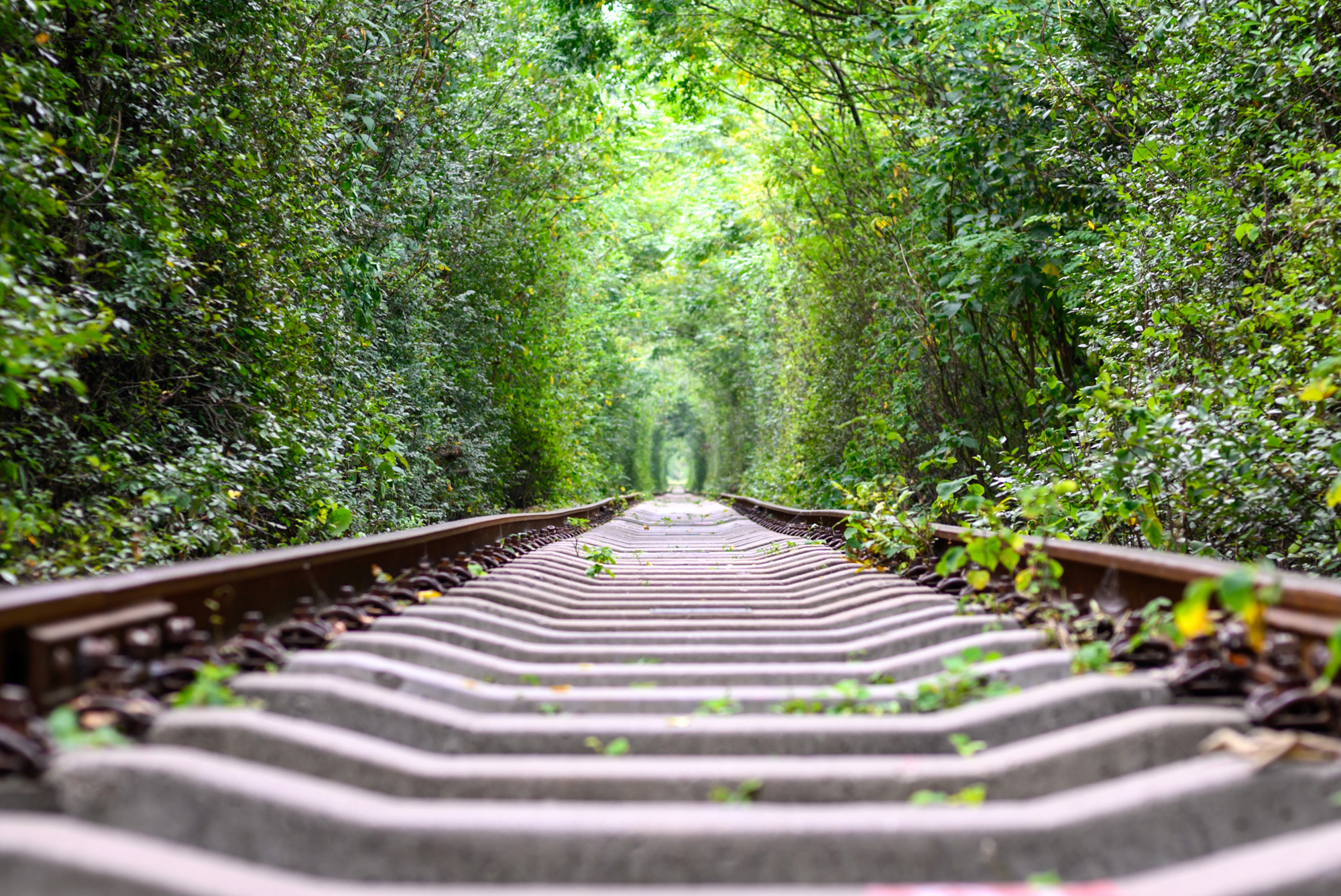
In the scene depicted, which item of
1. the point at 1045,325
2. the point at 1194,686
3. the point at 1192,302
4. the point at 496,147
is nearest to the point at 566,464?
the point at 496,147

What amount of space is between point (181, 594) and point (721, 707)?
148 centimetres

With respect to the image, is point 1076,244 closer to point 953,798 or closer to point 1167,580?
point 1167,580

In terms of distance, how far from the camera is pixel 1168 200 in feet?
18.0

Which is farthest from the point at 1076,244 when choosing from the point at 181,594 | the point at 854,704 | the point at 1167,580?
the point at 181,594

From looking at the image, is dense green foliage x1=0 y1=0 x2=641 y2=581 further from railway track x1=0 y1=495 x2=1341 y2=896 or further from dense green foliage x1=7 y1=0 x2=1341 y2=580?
railway track x1=0 y1=495 x2=1341 y2=896

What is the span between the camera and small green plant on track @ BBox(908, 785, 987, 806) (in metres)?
1.84

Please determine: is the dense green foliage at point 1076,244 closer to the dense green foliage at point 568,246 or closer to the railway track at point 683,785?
the dense green foliage at point 568,246

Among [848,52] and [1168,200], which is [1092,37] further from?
[848,52]

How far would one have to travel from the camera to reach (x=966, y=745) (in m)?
2.16

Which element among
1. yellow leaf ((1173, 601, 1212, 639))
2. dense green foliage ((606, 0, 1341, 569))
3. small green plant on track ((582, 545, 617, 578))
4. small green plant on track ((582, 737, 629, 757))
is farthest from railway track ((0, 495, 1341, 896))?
small green plant on track ((582, 545, 617, 578))

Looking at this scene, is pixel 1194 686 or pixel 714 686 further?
pixel 714 686

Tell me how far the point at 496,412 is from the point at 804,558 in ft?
26.6

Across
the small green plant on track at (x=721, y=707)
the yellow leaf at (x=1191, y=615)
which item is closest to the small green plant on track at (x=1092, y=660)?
the yellow leaf at (x=1191, y=615)

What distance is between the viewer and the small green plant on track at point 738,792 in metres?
1.90
